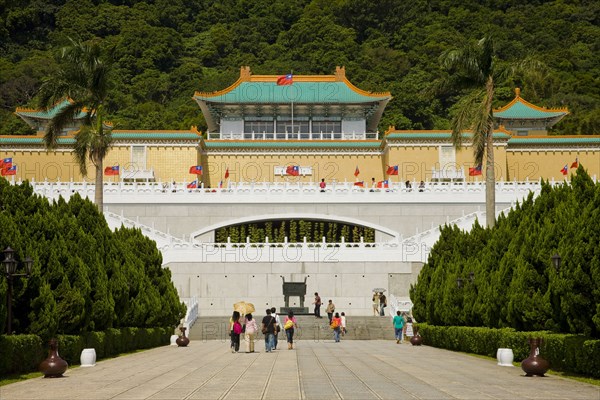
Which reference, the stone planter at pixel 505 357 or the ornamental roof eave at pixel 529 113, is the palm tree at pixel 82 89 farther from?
the ornamental roof eave at pixel 529 113

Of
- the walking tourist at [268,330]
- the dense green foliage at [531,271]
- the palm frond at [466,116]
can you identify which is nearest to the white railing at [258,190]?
the palm frond at [466,116]

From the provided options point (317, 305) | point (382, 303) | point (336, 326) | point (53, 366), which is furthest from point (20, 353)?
point (382, 303)

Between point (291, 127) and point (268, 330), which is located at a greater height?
point (291, 127)

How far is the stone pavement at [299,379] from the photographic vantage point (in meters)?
15.9

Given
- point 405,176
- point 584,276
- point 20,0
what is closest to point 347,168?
point 405,176

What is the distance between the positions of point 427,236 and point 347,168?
68.2 ft

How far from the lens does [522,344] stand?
22547 mm

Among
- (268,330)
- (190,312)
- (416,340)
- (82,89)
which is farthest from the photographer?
(82,89)

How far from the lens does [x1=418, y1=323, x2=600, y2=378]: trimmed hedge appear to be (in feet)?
60.7

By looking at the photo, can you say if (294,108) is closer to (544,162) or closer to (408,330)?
(544,162)

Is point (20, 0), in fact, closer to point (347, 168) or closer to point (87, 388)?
point (347, 168)

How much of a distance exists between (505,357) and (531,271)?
6.77 feet

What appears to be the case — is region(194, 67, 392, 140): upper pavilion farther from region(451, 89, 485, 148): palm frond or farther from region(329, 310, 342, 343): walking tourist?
region(329, 310, 342, 343): walking tourist

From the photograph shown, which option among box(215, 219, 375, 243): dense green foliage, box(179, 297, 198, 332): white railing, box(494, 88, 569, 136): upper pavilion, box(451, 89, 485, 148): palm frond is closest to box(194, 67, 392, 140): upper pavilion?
box(494, 88, 569, 136): upper pavilion
